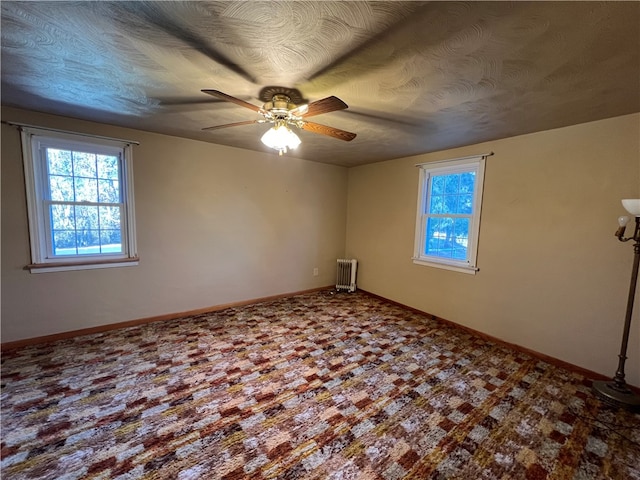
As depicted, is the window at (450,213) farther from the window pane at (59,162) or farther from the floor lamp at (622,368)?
the window pane at (59,162)

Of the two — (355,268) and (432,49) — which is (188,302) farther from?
(432,49)

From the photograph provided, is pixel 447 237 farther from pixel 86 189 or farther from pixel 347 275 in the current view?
pixel 86 189

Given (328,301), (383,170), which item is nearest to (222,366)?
(328,301)

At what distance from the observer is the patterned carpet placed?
5.08ft

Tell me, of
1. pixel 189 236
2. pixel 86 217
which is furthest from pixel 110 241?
pixel 189 236

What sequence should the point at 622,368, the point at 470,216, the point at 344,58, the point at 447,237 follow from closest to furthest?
the point at 344,58 → the point at 622,368 → the point at 470,216 → the point at 447,237

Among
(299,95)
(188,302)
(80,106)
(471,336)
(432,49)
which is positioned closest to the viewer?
(432,49)

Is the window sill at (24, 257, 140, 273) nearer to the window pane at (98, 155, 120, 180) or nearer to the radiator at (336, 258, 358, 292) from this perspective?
the window pane at (98, 155, 120, 180)

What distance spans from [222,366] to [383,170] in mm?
3635

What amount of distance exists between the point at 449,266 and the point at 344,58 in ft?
9.66

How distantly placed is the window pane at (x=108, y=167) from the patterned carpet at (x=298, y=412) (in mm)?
1849

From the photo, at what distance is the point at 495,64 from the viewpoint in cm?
155

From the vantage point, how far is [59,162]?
283cm

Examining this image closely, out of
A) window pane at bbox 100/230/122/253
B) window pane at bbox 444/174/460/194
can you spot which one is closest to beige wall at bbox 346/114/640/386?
window pane at bbox 444/174/460/194
